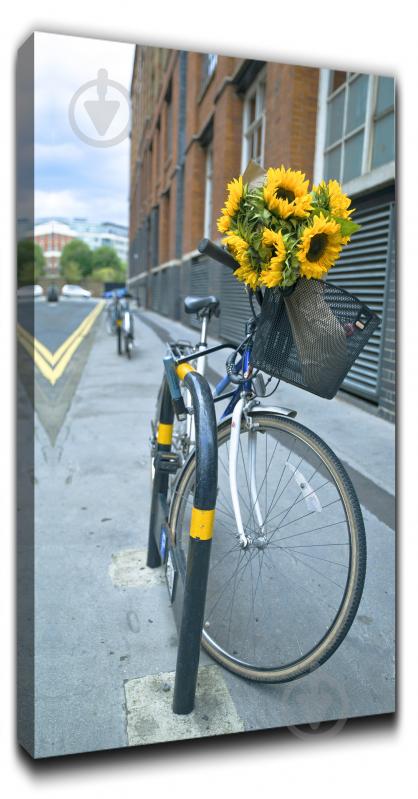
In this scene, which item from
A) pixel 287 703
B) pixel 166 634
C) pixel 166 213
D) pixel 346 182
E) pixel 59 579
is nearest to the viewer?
pixel 287 703

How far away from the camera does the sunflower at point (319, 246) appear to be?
138 centimetres

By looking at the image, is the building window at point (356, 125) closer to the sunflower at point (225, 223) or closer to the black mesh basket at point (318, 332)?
the sunflower at point (225, 223)

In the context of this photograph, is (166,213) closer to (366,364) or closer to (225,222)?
(366,364)

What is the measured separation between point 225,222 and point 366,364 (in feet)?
6.91

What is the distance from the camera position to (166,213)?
3711 millimetres

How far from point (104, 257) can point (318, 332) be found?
1.22 m

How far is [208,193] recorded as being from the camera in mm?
3281

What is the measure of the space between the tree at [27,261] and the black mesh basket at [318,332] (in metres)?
0.75

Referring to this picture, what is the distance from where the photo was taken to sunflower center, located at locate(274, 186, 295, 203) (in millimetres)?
1458

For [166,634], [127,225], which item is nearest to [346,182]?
[127,225]

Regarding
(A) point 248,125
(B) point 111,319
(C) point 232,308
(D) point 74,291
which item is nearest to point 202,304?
(C) point 232,308

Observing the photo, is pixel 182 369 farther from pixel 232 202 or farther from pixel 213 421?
pixel 232 202

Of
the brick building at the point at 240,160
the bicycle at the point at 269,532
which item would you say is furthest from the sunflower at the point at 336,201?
the brick building at the point at 240,160

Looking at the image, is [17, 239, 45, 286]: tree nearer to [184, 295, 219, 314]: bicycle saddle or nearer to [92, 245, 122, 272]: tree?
[92, 245, 122, 272]: tree
